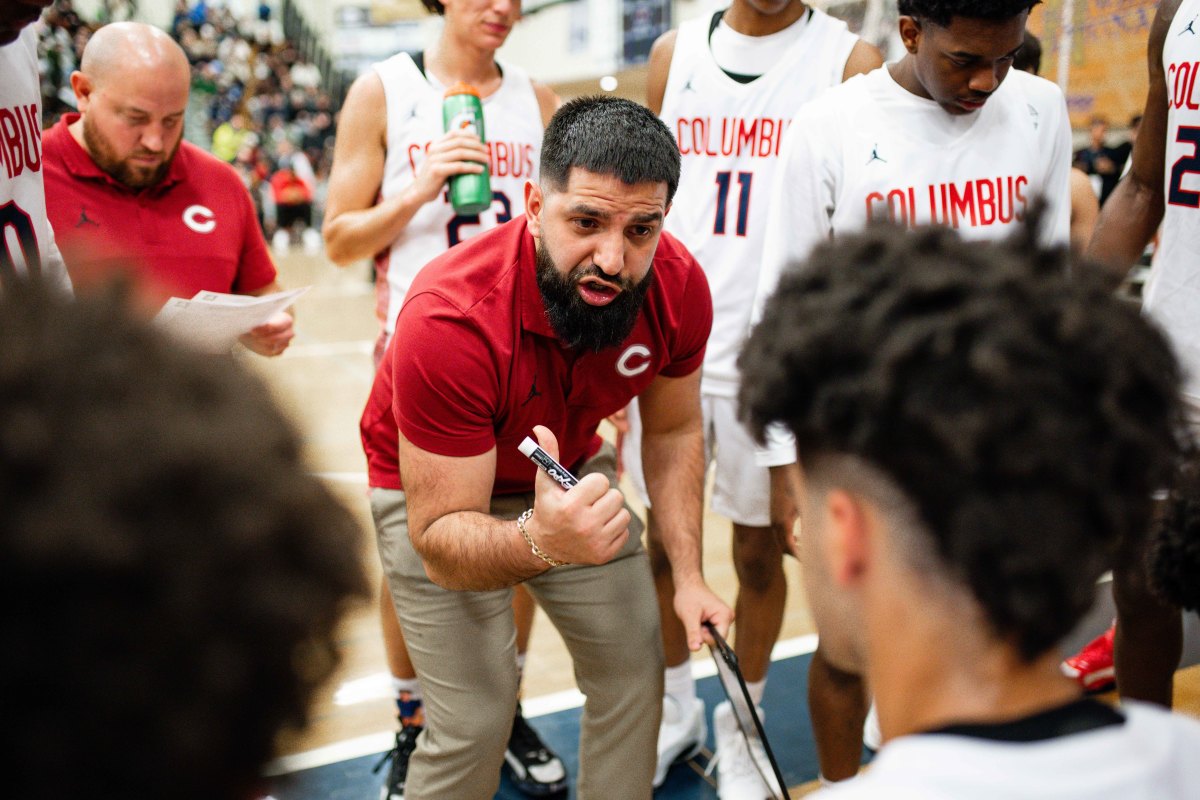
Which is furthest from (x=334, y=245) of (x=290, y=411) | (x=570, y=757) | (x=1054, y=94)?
(x=290, y=411)

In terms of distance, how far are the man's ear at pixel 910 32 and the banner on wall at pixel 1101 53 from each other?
241 cm

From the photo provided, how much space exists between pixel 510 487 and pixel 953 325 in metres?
1.58

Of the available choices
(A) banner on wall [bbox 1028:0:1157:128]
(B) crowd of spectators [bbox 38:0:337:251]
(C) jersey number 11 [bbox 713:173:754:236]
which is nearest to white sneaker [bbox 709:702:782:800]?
(C) jersey number 11 [bbox 713:173:754:236]

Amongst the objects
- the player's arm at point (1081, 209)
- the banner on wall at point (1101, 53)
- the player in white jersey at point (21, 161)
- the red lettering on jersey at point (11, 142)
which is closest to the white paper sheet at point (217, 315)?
the player in white jersey at point (21, 161)

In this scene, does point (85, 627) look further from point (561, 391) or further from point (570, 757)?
point (570, 757)

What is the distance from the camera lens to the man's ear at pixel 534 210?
7.43 ft

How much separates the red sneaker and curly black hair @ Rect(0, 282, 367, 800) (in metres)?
3.07

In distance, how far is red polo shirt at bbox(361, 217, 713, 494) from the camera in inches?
80.6

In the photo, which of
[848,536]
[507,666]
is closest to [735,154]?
[507,666]

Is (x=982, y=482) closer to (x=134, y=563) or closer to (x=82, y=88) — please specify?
(x=134, y=563)

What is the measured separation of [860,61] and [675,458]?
53.5 inches

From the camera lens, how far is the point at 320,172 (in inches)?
831

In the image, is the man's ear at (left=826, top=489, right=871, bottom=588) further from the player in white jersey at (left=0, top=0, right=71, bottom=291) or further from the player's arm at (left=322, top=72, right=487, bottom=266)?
the player's arm at (left=322, top=72, right=487, bottom=266)

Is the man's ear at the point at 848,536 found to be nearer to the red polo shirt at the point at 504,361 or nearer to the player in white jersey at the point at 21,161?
the red polo shirt at the point at 504,361
